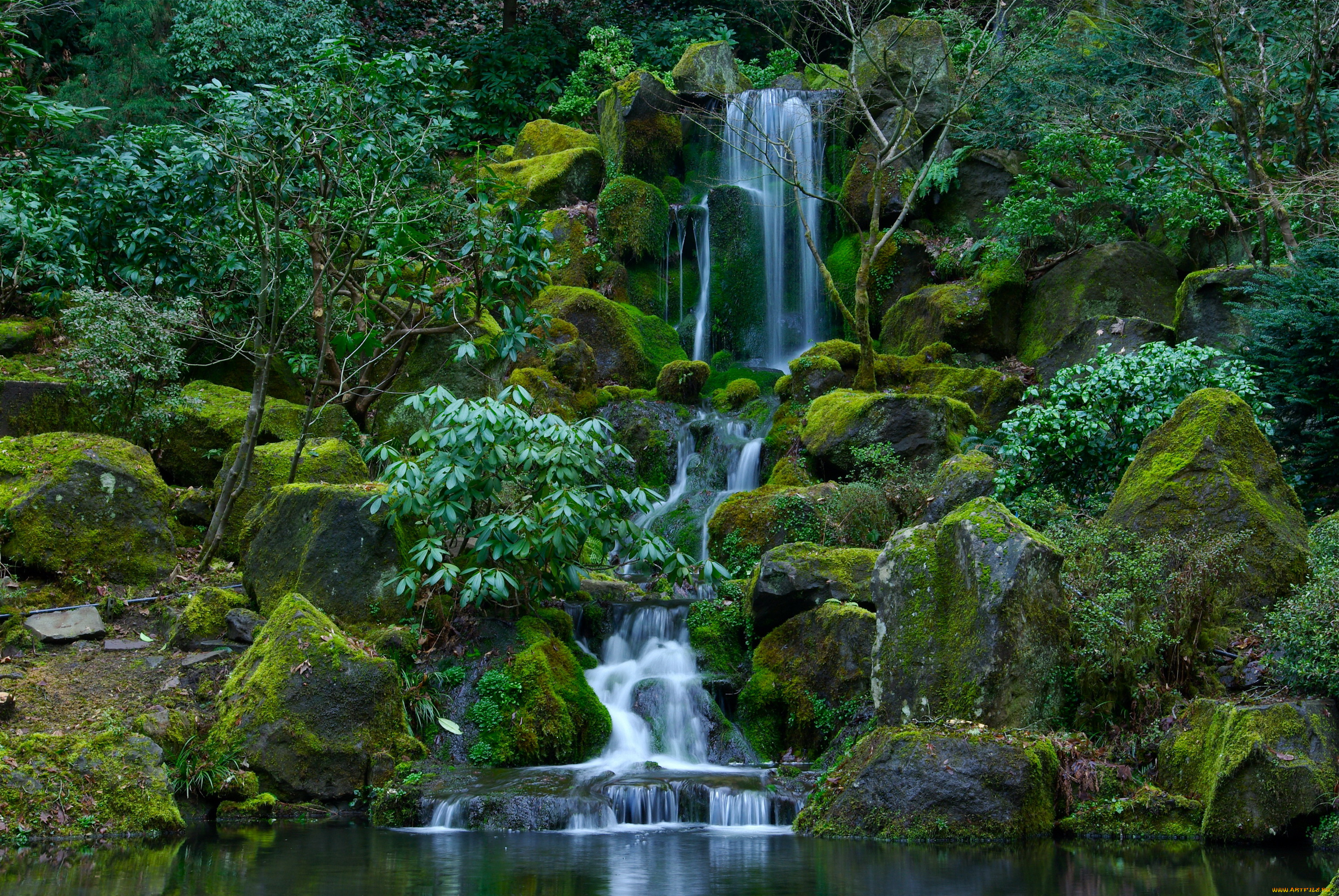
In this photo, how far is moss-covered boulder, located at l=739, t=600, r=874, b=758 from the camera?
9.74 metres

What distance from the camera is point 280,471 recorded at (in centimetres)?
1262

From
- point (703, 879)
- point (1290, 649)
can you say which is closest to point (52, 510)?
point (703, 879)

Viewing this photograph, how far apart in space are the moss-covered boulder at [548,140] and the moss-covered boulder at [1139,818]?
17521 millimetres

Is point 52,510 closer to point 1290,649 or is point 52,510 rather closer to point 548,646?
point 548,646

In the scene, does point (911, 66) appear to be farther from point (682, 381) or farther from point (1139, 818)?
point (1139, 818)

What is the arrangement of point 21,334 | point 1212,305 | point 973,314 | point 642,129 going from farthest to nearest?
point 642,129 < point 973,314 < point 1212,305 < point 21,334

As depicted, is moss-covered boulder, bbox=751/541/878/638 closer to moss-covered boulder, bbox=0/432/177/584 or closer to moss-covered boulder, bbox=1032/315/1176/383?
moss-covered boulder, bbox=1032/315/1176/383

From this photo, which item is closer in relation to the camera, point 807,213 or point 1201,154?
point 1201,154

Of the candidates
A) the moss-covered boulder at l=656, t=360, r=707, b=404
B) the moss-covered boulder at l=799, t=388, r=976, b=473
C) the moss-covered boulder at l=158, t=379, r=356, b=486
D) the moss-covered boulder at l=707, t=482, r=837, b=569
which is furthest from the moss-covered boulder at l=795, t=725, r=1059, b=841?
the moss-covered boulder at l=656, t=360, r=707, b=404

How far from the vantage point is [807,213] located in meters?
21.0

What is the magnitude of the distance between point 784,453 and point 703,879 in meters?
9.16

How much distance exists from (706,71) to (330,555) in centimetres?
1598

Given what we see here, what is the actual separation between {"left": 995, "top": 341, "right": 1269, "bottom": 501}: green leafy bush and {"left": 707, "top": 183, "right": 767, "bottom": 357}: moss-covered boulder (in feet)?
29.6

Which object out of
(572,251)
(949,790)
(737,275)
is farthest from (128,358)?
(737,275)
